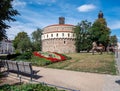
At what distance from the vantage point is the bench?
945 centimetres

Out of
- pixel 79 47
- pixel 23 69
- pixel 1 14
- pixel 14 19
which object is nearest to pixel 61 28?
pixel 79 47

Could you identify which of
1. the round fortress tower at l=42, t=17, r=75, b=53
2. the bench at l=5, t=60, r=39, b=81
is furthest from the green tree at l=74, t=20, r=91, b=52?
the bench at l=5, t=60, r=39, b=81

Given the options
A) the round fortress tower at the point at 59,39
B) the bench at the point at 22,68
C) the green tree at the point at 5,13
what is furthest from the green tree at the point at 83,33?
the bench at the point at 22,68

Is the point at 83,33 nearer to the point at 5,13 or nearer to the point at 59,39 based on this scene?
the point at 59,39

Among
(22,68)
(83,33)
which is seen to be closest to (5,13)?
(22,68)

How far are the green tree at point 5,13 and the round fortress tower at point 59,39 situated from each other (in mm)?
39562

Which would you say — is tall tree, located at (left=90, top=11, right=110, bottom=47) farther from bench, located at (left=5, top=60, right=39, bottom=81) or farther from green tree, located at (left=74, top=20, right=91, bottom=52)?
bench, located at (left=5, top=60, right=39, bottom=81)

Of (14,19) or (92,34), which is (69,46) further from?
(14,19)

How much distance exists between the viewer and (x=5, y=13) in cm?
1969

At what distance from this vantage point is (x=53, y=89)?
6.40 meters

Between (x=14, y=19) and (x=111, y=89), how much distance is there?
1878 centimetres

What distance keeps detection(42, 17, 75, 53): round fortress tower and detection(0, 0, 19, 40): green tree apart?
39.6 metres

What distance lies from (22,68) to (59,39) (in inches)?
2058

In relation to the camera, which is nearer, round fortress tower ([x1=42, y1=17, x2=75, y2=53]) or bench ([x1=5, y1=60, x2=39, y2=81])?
bench ([x1=5, y1=60, x2=39, y2=81])
